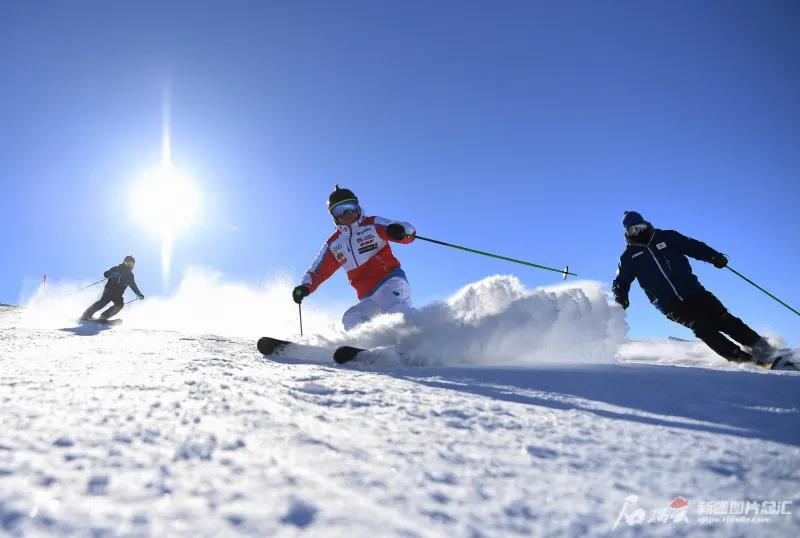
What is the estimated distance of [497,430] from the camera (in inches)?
56.0

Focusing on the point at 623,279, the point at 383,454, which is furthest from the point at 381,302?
the point at 383,454

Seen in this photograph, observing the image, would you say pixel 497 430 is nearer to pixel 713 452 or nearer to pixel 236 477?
pixel 713 452

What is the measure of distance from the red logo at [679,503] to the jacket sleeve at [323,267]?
17.5 feet

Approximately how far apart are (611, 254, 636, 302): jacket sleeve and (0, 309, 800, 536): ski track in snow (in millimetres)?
4098

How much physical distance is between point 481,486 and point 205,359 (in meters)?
2.66

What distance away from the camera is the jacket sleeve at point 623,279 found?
239 inches

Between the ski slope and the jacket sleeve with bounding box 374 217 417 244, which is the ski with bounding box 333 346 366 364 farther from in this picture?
the jacket sleeve with bounding box 374 217 417 244

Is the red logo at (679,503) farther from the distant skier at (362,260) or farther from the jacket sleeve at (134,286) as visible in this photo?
the jacket sleeve at (134,286)

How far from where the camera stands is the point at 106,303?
466 inches

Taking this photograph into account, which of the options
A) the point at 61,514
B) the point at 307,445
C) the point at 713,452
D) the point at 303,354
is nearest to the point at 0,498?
the point at 61,514

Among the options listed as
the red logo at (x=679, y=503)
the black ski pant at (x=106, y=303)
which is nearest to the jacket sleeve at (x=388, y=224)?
the red logo at (x=679, y=503)

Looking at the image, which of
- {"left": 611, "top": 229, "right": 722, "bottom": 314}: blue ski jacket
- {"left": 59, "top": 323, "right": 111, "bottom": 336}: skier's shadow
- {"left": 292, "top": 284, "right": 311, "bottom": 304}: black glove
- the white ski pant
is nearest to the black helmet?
{"left": 292, "top": 284, "right": 311, "bottom": 304}: black glove

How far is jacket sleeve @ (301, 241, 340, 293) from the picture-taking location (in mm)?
6070

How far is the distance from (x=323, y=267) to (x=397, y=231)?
1.24 m
